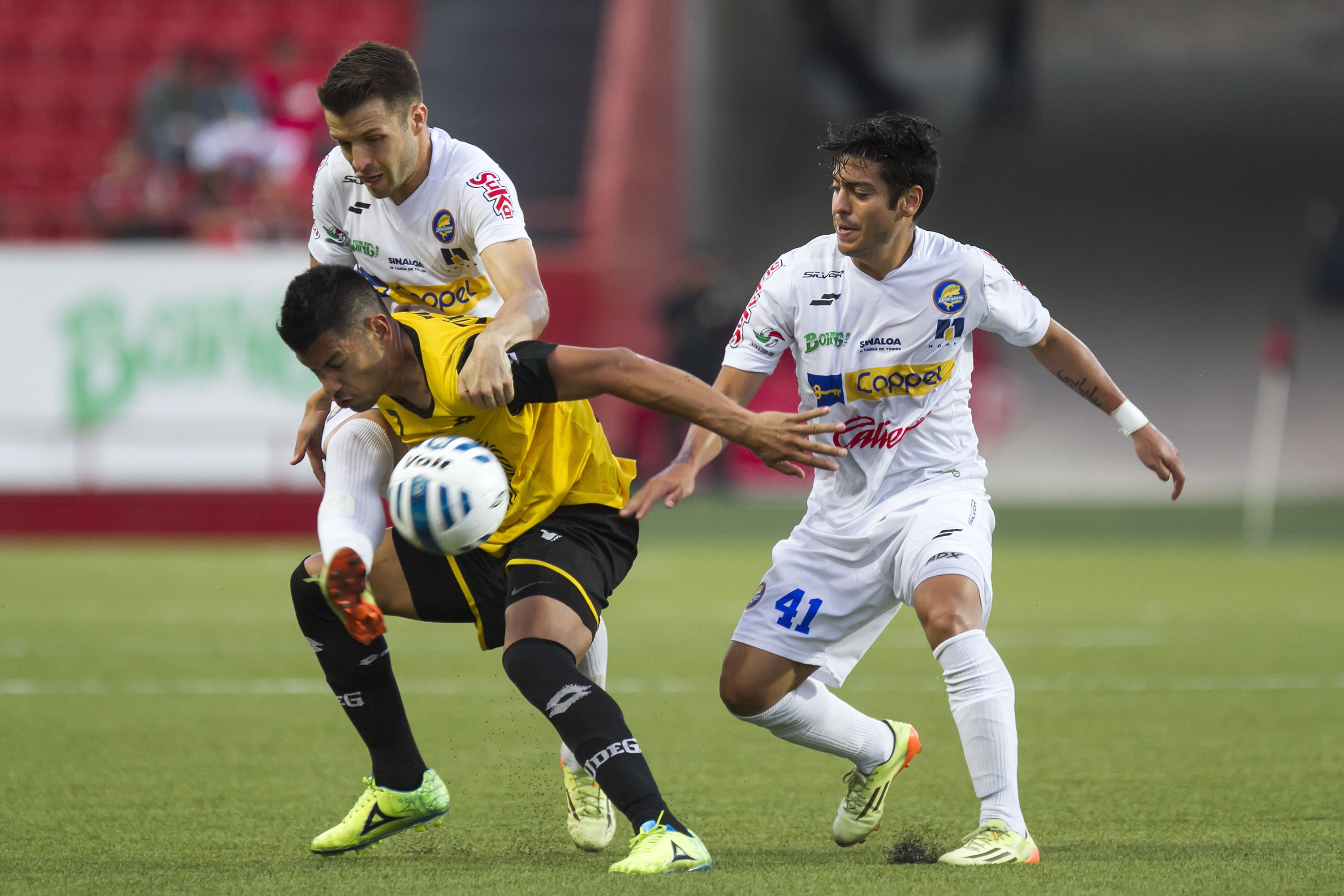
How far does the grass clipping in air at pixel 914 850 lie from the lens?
14.5 feet

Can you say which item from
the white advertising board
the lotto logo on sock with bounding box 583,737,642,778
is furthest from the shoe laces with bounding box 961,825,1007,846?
the white advertising board

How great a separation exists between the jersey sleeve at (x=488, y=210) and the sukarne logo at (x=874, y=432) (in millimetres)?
1080

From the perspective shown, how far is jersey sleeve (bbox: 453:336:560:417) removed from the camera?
4.24 metres

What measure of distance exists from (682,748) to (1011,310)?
2366 mm

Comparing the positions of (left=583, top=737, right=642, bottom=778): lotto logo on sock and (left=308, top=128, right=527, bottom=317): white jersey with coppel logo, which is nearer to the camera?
(left=583, top=737, right=642, bottom=778): lotto logo on sock

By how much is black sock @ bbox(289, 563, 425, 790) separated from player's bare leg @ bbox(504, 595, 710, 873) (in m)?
0.56

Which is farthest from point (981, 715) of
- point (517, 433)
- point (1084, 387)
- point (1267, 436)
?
point (1267, 436)

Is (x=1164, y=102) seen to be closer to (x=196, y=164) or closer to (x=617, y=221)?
(x=617, y=221)

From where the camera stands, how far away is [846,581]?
4863 millimetres

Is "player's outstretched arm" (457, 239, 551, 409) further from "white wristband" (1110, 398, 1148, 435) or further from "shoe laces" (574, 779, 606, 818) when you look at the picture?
"white wristband" (1110, 398, 1148, 435)

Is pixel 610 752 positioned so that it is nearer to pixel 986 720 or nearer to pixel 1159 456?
pixel 986 720

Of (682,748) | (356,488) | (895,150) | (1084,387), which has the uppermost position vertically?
(895,150)

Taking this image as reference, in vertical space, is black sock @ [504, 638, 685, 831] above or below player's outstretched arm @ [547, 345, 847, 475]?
below

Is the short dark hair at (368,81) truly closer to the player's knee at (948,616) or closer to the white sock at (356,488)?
the white sock at (356,488)
